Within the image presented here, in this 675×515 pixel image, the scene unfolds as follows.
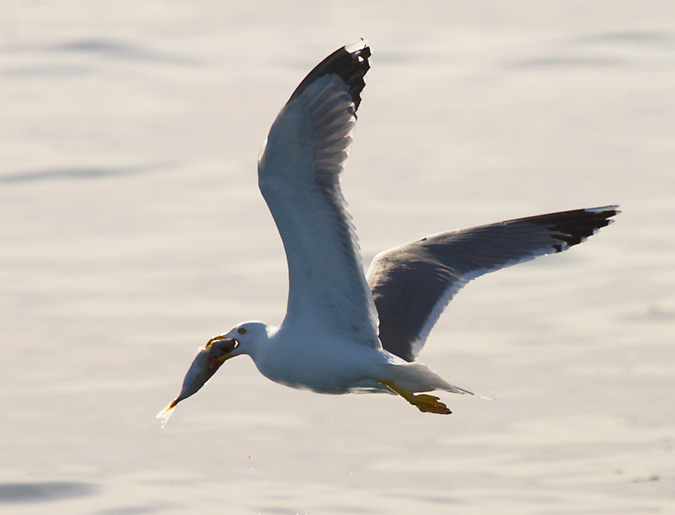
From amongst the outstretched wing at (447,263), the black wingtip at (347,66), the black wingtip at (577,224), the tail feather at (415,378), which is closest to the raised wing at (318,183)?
the black wingtip at (347,66)

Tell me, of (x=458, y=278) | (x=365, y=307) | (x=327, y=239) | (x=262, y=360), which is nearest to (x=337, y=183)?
(x=327, y=239)

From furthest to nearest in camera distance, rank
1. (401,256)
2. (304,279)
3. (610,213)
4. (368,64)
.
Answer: (401,256) → (610,213) → (304,279) → (368,64)

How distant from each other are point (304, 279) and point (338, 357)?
1.88ft

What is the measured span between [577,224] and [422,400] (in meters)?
2.02

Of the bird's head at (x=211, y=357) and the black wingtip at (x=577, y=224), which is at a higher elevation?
the black wingtip at (x=577, y=224)

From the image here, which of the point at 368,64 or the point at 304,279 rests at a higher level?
the point at 368,64

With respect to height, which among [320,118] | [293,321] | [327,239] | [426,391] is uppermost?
[320,118]

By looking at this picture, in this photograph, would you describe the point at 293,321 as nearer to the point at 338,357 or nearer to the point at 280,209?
the point at 338,357

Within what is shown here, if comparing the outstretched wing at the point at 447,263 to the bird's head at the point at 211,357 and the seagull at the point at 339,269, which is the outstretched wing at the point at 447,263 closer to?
the seagull at the point at 339,269

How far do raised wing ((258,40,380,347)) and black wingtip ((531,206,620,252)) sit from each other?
1.99 m

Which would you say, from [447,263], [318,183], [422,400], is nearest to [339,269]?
[318,183]

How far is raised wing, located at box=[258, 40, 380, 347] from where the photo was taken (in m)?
6.20

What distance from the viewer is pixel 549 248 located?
8188 millimetres

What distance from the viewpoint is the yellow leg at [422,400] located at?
700cm
